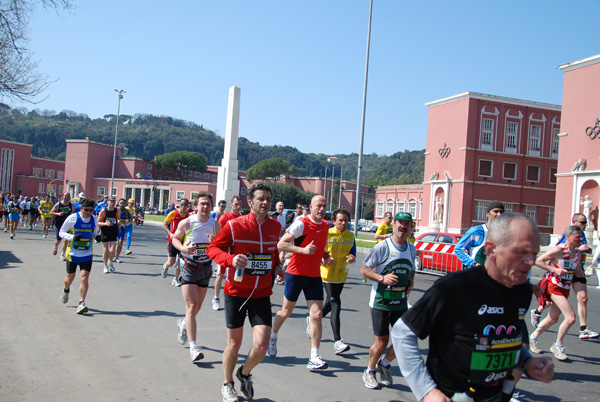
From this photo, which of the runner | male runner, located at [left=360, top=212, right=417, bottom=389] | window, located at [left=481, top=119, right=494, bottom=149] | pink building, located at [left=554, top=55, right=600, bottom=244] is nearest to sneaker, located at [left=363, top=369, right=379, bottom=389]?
male runner, located at [left=360, top=212, right=417, bottom=389]

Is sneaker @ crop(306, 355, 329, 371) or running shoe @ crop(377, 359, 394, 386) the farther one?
sneaker @ crop(306, 355, 329, 371)

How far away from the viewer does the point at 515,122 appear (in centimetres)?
4991

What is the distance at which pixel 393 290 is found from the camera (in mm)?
5465

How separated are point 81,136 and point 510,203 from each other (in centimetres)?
18257

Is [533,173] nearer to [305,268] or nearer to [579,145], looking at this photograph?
[579,145]

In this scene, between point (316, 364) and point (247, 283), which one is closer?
point (247, 283)

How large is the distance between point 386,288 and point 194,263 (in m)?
2.48

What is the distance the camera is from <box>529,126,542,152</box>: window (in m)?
50.5

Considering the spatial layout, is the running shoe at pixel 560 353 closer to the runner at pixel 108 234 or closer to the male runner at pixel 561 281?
the male runner at pixel 561 281

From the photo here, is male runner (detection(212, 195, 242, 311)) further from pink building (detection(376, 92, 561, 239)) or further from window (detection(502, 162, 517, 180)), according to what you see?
window (detection(502, 162, 517, 180))

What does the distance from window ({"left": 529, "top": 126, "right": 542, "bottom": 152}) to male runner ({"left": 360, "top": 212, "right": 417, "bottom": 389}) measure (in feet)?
166

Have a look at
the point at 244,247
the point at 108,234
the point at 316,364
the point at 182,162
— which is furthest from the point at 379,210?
the point at 244,247

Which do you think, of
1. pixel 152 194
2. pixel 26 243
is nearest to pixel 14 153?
pixel 152 194

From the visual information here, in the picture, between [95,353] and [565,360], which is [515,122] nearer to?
[565,360]
